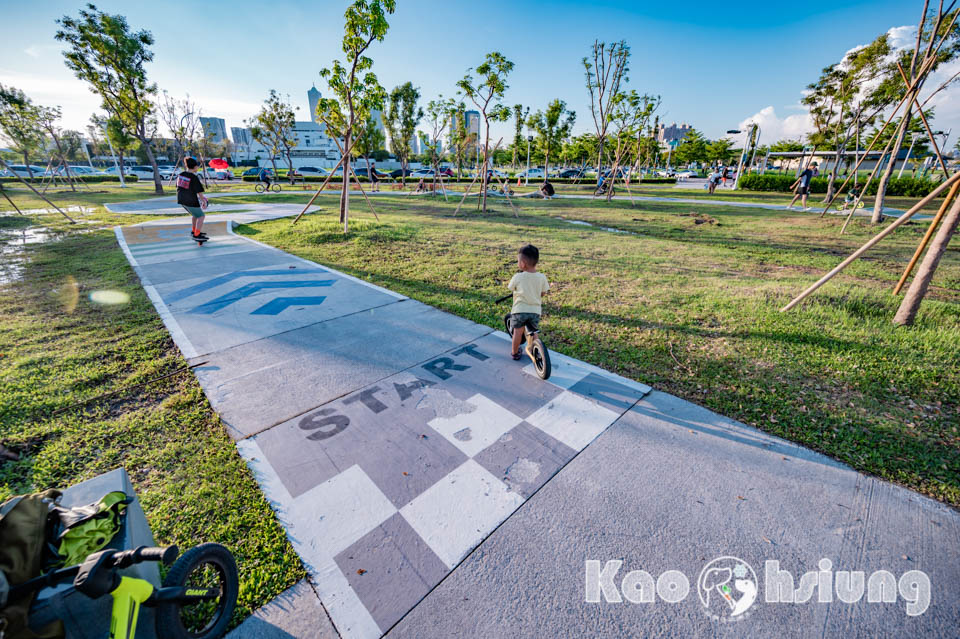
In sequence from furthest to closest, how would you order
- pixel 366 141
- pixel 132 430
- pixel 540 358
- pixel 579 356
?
1. pixel 366 141
2. pixel 579 356
3. pixel 540 358
4. pixel 132 430

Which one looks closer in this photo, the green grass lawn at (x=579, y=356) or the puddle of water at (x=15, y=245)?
the green grass lawn at (x=579, y=356)

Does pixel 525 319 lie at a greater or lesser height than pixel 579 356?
greater

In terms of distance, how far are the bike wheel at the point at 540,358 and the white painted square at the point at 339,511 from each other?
195cm

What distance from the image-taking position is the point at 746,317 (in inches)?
205

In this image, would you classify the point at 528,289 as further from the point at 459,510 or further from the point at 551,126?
the point at 551,126

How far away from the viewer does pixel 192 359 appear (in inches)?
162

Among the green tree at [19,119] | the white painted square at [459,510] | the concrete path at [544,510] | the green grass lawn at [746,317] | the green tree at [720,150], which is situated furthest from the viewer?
the green tree at [720,150]

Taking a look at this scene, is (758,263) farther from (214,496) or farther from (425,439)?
(214,496)

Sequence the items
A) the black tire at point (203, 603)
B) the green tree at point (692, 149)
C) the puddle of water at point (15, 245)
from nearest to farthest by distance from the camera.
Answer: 1. the black tire at point (203, 603)
2. the puddle of water at point (15, 245)
3. the green tree at point (692, 149)

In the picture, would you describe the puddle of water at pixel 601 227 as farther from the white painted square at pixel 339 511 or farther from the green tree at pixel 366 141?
the white painted square at pixel 339 511

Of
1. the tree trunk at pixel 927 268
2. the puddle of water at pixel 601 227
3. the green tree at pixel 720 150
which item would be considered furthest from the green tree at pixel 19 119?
the green tree at pixel 720 150

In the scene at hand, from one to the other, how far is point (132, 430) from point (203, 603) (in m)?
1.92

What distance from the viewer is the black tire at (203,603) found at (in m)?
1.54

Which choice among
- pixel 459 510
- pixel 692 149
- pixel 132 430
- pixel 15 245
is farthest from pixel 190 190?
pixel 692 149
